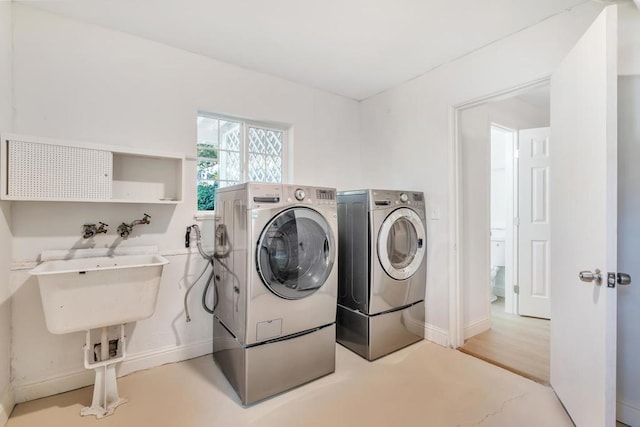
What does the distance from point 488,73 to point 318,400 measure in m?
2.56

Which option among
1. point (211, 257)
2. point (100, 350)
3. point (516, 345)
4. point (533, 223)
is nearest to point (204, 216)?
point (211, 257)

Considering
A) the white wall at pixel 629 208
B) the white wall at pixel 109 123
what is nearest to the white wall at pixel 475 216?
the white wall at pixel 629 208

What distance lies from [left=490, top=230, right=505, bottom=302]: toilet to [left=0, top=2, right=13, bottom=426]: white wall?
447cm

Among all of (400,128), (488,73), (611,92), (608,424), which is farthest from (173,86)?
(608,424)

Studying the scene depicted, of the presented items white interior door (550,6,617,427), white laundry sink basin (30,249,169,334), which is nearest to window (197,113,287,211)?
white laundry sink basin (30,249,169,334)

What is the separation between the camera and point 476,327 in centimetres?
275

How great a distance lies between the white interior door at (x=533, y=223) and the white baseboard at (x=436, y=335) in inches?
51.0

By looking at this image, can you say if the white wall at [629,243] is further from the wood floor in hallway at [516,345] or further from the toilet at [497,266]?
the toilet at [497,266]

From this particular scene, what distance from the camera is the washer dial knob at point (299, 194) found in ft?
6.07

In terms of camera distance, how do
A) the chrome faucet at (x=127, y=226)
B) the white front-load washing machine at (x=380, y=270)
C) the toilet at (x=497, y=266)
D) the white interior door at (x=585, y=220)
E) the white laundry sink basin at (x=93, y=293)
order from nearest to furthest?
the white interior door at (x=585, y=220)
the white laundry sink basin at (x=93, y=293)
the chrome faucet at (x=127, y=226)
the white front-load washing machine at (x=380, y=270)
the toilet at (x=497, y=266)

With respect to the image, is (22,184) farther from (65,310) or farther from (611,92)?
(611,92)

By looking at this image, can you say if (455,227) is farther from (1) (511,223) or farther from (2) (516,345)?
(1) (511,223)

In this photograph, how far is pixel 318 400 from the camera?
5.89ft

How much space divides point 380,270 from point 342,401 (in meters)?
0.92
